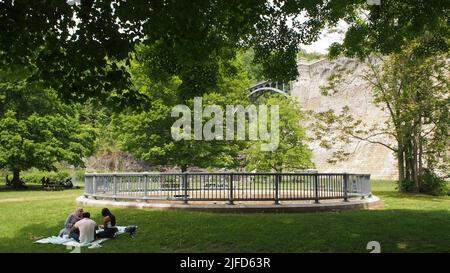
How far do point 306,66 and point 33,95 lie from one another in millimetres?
49174

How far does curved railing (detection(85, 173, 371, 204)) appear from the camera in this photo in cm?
1756

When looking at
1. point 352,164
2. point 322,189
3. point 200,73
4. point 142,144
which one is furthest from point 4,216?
point 352,164

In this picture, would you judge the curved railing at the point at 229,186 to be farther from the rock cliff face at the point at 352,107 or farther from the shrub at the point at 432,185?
the rock cliff face at the point at 352,107

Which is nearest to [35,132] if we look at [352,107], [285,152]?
[285,152]

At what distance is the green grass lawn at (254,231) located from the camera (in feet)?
36.2

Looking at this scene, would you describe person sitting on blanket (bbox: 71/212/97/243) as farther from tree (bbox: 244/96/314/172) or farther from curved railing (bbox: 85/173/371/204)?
tree (bbox: 244/96/314/172)

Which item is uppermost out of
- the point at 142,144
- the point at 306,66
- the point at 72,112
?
the point at 306,66

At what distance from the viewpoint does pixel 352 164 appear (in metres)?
57.2

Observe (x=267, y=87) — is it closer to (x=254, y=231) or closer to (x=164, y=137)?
(x=164, y=137)

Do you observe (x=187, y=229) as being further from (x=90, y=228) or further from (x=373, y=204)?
(x=373, y=204)

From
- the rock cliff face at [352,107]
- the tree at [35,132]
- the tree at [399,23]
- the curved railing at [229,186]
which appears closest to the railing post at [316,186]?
the curved railing at [229,186]

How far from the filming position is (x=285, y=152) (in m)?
A: 42.7

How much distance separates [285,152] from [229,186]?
2566 centimetres

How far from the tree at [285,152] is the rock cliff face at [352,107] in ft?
17.4
